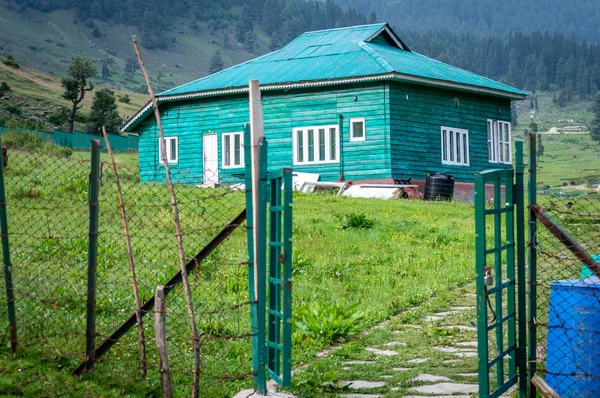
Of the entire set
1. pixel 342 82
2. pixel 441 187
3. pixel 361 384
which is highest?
pixel 342 82

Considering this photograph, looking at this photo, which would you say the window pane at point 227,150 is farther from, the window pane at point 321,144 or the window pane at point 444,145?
the window pane at point 444,145

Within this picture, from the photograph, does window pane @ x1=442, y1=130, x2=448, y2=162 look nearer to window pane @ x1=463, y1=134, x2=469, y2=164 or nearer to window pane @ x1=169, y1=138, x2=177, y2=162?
window pane @ x1=463, y1=134, x2=469, y2=164

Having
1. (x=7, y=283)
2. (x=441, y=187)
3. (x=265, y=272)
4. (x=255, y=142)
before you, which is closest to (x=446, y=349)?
(x=265, y=272)

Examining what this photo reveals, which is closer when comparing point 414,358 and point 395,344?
point 414,358

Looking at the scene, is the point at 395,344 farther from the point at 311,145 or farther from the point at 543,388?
the point at 311,145

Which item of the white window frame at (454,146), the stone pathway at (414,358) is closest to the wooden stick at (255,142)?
the stone pathway at (414,358)

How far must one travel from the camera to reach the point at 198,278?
468 inches

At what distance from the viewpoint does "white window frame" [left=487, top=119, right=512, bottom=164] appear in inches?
1339

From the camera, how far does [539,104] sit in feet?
637

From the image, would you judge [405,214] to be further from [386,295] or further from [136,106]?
[136,106]

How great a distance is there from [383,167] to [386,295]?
704 inches

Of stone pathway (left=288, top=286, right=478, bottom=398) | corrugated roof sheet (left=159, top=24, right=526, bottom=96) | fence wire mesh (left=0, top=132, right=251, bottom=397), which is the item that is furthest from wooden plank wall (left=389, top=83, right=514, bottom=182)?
stone pathway (left=288, top=286, right=478, bottom=398)

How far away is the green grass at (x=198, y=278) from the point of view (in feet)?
24.8

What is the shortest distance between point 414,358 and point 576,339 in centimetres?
216
